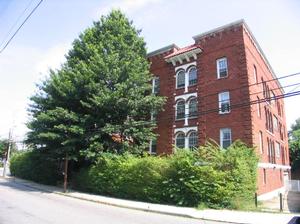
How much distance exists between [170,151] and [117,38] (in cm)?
1184

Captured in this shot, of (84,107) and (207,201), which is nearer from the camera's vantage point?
(207,201)

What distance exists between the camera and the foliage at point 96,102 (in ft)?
83.4

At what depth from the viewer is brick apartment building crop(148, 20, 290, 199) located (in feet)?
81.3

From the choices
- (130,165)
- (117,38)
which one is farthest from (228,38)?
(130,165)

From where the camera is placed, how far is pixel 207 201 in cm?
1764

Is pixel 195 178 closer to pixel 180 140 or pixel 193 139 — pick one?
pixel 193 139

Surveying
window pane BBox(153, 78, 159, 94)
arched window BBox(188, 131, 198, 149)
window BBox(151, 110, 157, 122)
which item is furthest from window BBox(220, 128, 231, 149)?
window pane BBox(153, 78, 159, 94)

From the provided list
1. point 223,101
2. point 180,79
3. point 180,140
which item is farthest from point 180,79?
point 180,140

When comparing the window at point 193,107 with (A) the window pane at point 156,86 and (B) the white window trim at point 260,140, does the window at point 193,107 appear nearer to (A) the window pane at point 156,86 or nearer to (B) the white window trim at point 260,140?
(A) the window pane at point 156,86

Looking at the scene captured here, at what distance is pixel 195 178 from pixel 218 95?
403 inches

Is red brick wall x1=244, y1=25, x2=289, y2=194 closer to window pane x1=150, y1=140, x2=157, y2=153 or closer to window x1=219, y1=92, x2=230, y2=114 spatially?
window x1=219, y1=92, x2=230, y2=114

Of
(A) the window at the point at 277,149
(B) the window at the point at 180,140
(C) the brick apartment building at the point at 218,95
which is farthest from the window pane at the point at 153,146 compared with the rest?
(A) the window at the point at 277,149

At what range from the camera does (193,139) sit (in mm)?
27578

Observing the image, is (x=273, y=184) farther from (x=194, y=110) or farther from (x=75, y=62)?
(x=75, y=62)
